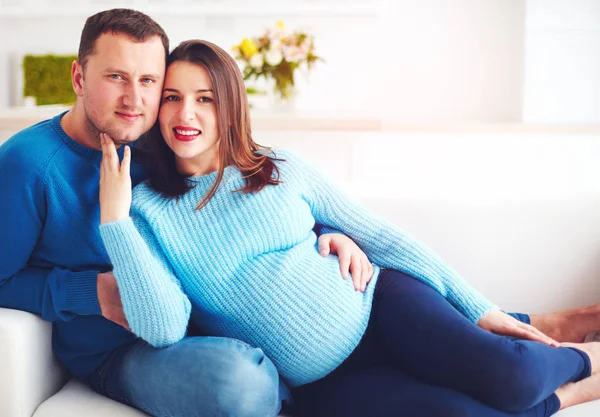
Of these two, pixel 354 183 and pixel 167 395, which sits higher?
pixel 354 183

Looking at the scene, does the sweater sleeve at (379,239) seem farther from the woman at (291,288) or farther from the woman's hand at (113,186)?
the woman's hand at (113,186)

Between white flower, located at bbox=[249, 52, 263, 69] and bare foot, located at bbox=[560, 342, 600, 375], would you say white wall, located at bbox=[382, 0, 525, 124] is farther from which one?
bare foot, located at bbox=[560, 342, 600, 375]

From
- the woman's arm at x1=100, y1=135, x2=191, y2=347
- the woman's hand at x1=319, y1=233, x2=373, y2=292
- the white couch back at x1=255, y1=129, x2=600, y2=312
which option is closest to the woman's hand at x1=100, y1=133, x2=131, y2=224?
the woman's arm at x1=100, y1=135, x2=191, y2=347

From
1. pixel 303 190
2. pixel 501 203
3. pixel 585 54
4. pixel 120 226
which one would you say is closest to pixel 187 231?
pixel 120 226

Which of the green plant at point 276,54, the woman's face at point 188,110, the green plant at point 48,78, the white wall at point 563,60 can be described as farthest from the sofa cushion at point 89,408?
the green plant at point 48,78

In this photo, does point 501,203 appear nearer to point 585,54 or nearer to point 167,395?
point 167,395

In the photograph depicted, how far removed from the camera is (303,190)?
1545mm

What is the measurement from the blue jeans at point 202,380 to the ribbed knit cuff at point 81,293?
140 millimetres

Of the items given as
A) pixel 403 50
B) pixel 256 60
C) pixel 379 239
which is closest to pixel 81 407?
pixel 379 239

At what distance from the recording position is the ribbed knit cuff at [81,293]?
1343mm

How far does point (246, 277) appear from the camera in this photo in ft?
4.58

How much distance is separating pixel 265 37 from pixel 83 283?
5.34 feet

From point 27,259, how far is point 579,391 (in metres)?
1.25

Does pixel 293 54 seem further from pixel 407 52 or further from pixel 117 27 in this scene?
pixel 117 27
